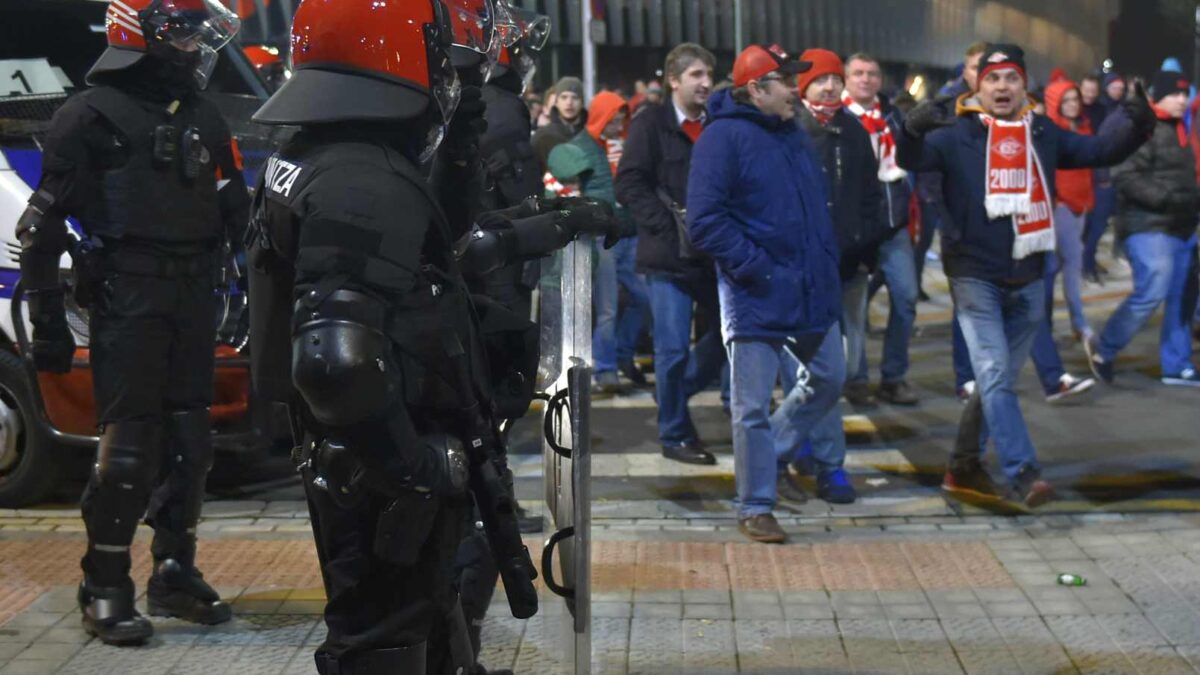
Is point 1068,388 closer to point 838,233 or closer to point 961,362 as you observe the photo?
point 961,362

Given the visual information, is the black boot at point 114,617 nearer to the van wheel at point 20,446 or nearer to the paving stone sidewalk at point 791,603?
the paving stone sidewalk at point 791,603

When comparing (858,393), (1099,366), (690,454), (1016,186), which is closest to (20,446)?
(690,454)

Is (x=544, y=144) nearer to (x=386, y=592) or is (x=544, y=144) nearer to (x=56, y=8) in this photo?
(x=56, y=8)

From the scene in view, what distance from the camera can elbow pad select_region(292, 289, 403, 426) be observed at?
309 centimetres

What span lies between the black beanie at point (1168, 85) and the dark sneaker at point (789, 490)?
13.5 feet

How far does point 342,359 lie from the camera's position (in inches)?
121

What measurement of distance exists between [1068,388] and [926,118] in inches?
146

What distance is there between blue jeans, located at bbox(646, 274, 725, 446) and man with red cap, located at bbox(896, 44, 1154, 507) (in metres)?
1.47

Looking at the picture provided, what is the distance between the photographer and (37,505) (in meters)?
7.29

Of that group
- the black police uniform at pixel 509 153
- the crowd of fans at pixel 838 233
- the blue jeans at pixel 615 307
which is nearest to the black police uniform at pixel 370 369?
the crowd of fans at pixel 838 233

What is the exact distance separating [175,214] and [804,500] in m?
3.28

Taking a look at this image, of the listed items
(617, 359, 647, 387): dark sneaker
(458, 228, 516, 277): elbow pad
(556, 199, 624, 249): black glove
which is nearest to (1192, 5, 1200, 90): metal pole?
(617, 359, 647, 387): dark sneaker

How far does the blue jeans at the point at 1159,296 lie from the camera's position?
977 centimetres

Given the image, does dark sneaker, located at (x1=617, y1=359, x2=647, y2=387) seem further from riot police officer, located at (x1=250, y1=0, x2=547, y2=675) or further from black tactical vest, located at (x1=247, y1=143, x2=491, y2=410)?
black tactical vest, located at (x1=247, y1=143, x2=491, y2=410)
